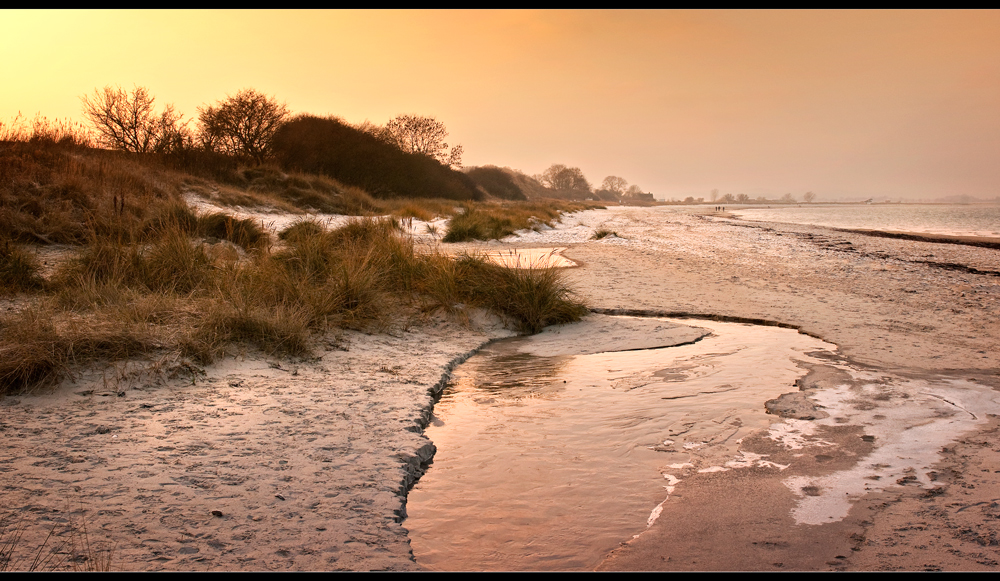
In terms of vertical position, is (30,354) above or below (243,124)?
below

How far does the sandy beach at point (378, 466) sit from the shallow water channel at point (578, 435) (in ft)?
0.41

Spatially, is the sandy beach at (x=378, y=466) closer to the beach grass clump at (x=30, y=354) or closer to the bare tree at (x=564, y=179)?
the beach grass clump at (x=30, y=354)

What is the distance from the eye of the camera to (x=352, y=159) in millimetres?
27797

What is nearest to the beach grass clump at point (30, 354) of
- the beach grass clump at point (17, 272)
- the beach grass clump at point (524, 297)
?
the beach grass clump at point (17, 272)

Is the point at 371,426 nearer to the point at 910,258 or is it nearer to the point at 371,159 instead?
the point at 910,258

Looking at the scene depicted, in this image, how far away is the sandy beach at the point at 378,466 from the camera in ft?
7.02

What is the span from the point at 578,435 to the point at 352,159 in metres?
26.6

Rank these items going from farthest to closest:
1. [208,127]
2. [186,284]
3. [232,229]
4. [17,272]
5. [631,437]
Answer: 1. [208,127]
2. [232,229]
3. [186,284]
4. [17,272]
5. [631,437]

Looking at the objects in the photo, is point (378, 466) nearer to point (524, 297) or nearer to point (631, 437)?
point (631, 437)

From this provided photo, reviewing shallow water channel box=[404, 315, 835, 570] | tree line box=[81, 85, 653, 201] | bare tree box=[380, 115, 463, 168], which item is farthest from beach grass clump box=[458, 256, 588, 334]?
bare tree box=[380, 115, 463, 168]

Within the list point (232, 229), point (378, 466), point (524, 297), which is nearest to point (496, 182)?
point (232, 229)

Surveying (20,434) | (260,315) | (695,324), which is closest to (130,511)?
(20,434)

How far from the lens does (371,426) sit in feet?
11.1

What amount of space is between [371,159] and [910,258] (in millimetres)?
22647
